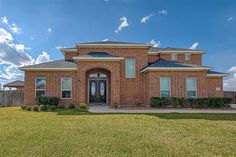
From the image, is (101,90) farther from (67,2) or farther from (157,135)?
(157,135)

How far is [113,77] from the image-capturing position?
18.4 metres

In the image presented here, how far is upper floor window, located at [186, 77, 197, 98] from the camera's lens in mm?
18859

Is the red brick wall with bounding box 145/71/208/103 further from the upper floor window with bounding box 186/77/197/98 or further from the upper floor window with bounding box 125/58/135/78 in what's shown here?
the upper floor window with bounding box 125/58/135/78

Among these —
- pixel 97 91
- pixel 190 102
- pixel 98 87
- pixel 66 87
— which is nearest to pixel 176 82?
pixel 190 102

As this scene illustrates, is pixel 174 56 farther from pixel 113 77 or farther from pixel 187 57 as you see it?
pixel 113 77

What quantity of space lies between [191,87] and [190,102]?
1964 millimetres

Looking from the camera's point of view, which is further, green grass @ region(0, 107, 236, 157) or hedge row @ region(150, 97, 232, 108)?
hedge row @ region(150, 97, 232, 108)

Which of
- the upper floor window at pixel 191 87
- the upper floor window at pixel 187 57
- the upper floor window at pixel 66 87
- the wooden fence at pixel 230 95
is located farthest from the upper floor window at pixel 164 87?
the wooden fence at pixel 230 95

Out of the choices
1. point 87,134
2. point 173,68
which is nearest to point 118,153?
point 87,134

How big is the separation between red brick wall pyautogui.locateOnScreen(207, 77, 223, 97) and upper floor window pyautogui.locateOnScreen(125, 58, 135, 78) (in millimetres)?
9141

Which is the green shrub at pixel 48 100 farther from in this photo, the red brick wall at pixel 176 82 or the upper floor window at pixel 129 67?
the red brick wall at pixel 176 82

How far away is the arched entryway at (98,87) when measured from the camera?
67.8 ft

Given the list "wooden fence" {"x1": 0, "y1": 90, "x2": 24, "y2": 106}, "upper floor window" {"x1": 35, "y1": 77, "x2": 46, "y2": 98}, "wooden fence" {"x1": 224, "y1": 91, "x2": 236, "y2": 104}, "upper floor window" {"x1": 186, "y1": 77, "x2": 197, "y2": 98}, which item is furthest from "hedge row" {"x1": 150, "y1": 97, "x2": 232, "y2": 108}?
"wooden fence" {"x1": 0, "y1": 90, "x2": 24, "y2": 106}

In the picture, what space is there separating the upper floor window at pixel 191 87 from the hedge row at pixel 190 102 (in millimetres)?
1401
